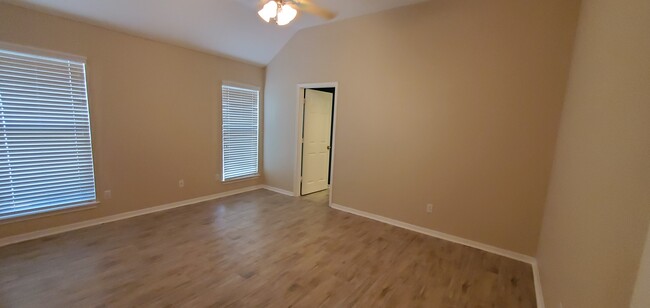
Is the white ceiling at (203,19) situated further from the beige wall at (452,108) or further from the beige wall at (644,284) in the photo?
the beige wall at (644,284)

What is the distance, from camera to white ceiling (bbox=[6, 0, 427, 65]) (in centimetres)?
287

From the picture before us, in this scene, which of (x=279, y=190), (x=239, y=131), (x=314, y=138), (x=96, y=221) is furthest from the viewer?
(x=279, y=190)

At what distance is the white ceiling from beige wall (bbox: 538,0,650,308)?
2279mm

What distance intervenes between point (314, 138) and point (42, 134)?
366cm

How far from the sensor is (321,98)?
503 centimetres

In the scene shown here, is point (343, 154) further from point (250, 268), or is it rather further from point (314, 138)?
point (250, 268)

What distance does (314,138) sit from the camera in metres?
5.02

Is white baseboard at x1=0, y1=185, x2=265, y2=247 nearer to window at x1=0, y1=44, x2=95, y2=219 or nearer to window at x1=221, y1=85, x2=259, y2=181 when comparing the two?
window at x1=0, y1=44, x2=95, y2=219

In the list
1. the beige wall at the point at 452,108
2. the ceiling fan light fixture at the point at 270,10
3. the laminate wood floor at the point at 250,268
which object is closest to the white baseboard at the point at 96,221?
the laminate wood floor at the point at 250,268

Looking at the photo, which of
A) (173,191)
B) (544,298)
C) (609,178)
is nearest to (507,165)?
(544,298)

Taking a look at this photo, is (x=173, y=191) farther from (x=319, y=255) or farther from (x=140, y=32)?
(x=319, y=255)

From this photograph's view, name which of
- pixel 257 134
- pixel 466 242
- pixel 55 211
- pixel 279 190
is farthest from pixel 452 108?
pixel 55 211

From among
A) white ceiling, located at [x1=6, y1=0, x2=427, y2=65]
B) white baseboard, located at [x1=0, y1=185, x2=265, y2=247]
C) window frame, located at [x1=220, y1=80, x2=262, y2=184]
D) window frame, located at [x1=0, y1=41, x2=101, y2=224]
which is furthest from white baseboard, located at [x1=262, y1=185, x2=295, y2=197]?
window frame, located at [x1=0, y1=41, x2=101, y2=224]

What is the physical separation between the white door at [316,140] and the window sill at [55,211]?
3.06 m
